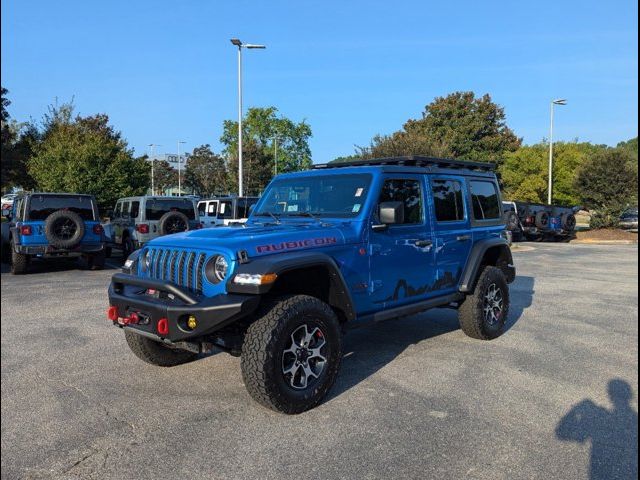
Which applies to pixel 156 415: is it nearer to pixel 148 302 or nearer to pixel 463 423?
pixel 148 302

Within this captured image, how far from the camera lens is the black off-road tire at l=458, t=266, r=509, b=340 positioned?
578cm

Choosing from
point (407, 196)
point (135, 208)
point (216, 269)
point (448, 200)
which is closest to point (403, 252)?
point (407, 196)

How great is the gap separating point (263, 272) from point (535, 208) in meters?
22.8

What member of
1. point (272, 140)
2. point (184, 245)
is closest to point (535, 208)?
point (184, 245)

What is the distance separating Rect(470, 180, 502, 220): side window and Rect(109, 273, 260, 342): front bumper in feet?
11.6

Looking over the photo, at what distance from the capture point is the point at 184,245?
411cm

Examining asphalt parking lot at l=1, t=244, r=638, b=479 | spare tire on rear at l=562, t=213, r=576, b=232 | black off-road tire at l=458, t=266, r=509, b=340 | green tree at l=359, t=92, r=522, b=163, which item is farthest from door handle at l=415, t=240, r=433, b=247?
green tree at l=359, t=92, r=522, b=163

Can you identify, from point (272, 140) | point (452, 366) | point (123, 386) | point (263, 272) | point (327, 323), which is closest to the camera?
point (263, 272)

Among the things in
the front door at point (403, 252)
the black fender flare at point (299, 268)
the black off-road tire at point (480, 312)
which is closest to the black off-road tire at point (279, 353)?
the black fender flare at point (299, 268)

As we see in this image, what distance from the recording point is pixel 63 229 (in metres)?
10.5

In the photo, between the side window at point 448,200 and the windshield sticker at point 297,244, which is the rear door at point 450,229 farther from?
the windshield sticker at point 297,244

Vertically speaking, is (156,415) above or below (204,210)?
below

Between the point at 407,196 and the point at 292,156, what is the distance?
209 ft

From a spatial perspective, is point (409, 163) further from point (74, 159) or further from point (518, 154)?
point (518, 154)
